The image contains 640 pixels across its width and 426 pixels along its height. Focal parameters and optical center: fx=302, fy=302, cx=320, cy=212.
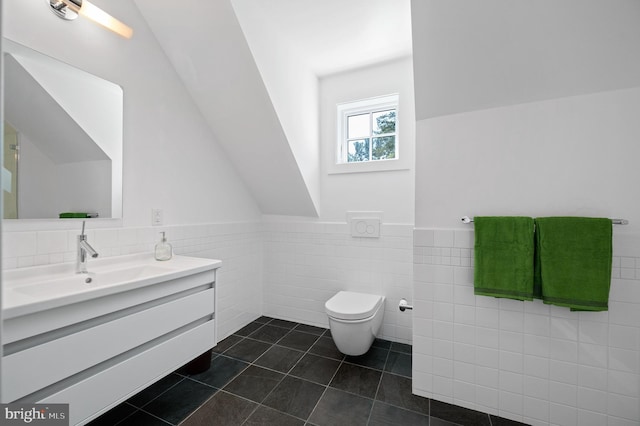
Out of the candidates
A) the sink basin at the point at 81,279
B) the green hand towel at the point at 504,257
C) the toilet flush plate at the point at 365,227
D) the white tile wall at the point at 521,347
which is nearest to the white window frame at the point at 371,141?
the toilet flush plate at the point at 365,227

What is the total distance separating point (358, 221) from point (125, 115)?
1.82 meters

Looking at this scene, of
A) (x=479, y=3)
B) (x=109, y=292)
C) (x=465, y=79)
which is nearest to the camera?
(x=109, y=292)

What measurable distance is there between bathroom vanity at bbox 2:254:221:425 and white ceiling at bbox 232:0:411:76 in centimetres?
155

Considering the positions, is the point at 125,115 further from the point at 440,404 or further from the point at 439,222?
the point at 440,404

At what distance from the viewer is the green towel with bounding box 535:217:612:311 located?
1434mm

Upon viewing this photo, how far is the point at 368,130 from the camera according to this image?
9.05 feet

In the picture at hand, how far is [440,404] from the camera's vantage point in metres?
1.75

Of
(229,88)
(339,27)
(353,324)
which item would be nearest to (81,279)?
(229,88)

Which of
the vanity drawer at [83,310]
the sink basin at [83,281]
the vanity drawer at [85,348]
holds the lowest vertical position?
the vanity drawer at [85,348]

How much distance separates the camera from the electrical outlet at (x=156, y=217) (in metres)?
1.94

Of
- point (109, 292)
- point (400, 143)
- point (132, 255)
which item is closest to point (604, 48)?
point (400, 143)

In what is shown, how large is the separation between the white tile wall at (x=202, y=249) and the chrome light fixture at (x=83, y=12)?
109 cm

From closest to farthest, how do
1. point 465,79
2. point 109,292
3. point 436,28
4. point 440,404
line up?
point 109,292
point 436,28
point 465,79
point 440,404

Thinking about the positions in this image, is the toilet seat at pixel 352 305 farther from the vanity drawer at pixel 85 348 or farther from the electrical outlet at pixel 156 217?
the electrical outlet at pixel 156 217
